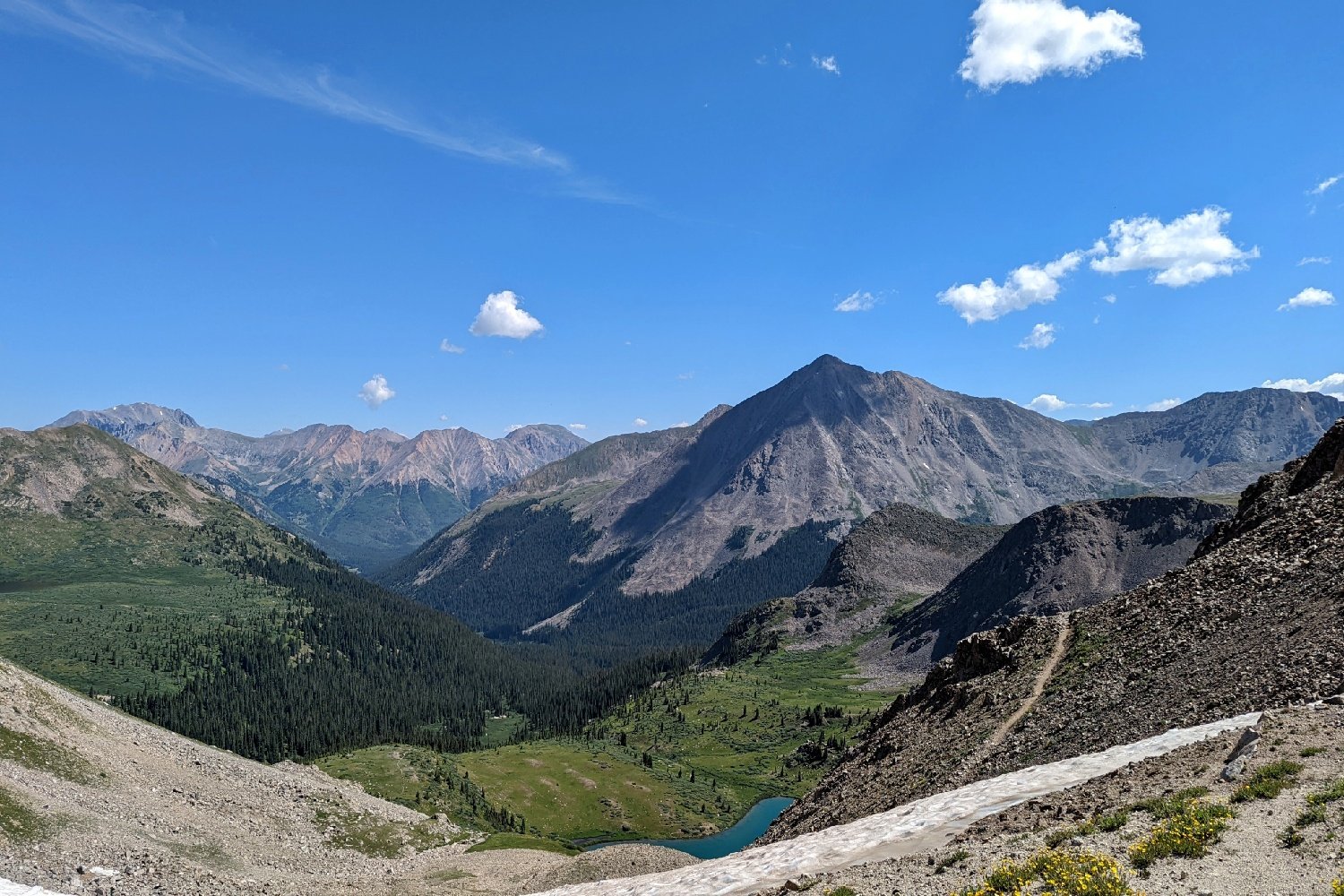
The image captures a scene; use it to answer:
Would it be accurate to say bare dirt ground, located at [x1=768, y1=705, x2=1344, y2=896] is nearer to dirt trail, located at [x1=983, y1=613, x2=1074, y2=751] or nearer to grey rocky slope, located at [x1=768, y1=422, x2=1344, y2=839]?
grey rocky slope, located at [x1=768, y1=422, x2=1344, y2=839]

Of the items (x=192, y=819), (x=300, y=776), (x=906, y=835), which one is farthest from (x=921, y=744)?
(x=300, y=776)

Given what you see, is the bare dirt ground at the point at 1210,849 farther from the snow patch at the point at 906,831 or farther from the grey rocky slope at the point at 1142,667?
the grey rocky slope at the point at 1142,667

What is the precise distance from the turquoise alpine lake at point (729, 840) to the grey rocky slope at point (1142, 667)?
78.9 metres

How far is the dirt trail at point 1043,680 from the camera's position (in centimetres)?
4832

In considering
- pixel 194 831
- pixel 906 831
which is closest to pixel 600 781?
pixel 194 831

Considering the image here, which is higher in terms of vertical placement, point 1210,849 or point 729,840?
point 1210,849

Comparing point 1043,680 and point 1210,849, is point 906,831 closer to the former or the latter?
point 1210,849

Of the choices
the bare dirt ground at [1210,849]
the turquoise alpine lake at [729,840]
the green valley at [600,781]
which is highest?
the bare dirt ground at [1210,849]

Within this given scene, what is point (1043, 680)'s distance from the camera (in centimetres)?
5431

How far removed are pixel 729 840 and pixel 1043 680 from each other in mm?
103282

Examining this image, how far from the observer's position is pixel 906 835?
104 feet

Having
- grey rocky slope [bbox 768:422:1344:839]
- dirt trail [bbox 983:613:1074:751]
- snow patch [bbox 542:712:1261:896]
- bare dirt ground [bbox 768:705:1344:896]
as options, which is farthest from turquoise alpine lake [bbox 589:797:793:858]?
bare dirt ground [bbox 768:705:1344:896]

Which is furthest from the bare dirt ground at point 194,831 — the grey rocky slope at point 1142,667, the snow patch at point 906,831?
the snow patch at point 906,831

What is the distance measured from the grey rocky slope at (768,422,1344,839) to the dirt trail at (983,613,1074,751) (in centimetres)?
15
